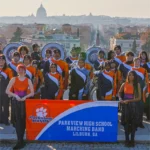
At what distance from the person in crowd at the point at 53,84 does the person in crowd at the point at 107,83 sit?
0.93 metres

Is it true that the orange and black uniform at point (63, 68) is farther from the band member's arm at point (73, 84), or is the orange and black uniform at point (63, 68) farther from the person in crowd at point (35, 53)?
the person in crowd at point (35, 53)

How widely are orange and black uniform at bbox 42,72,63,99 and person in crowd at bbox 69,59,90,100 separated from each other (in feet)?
0.94

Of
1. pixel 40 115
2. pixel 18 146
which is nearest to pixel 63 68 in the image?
pixel 40 115

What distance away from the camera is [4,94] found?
9938mm

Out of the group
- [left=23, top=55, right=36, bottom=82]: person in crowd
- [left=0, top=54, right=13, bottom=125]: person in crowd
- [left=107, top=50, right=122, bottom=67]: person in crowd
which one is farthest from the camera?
[left=107, top=50, right=122, bottom=67]: person in crowd

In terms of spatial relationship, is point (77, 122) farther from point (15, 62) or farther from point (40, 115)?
point (15, 62)

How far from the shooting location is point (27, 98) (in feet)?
29.2

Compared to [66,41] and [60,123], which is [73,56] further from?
[66,41]

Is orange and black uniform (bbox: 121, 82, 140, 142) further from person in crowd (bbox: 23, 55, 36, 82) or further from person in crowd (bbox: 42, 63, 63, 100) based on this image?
person in crowd (bbox: 23, 55, 36, 82)

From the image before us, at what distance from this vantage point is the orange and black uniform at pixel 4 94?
9.80 metres

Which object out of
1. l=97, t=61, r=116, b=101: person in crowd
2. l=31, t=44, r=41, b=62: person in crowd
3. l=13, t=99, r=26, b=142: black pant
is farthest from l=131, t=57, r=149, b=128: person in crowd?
l=31, t=44, r=41, b=62: person in crowd

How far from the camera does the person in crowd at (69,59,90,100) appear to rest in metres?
10.0

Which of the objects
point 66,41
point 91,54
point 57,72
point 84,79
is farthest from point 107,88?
point 66,41

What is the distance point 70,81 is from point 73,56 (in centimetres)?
228
